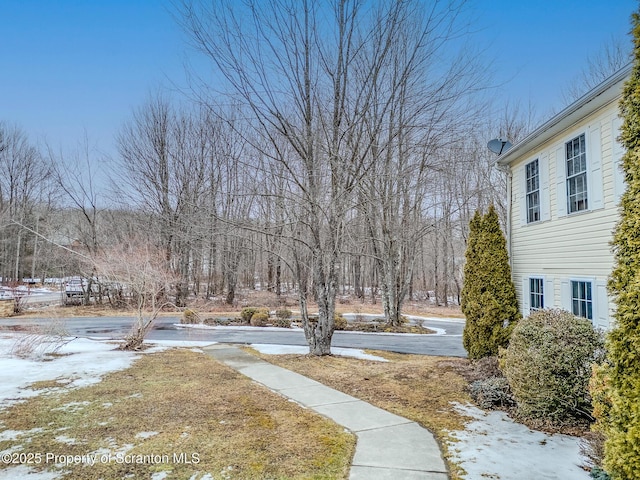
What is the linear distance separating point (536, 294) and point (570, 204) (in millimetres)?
2196

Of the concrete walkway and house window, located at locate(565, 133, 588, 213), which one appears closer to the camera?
the concrete walkway

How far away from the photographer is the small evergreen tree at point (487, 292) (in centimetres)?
796

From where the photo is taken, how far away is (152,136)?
71.5 ft

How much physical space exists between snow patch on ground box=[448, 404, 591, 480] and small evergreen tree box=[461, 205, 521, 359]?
11.7ft

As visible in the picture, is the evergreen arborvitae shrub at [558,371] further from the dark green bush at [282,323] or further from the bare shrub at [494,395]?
the dark green bush at [282,323]

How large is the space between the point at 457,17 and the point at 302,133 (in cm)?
398

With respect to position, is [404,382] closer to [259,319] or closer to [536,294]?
[536,294]

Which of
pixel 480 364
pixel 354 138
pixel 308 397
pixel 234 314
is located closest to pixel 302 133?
pixel 354 138

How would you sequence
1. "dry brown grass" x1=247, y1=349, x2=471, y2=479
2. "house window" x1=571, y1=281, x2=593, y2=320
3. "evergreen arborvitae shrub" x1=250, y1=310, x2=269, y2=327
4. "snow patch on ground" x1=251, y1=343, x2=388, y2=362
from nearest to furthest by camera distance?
"dry brown grass" x1=247, y1=349, x2=471, y2=479, "house window" x1=571, y1=281, x2=593, y2=320, "snow patch on ground" x1=251, y1=343, x2=388, y2=362, "evergreen arborvitae shrub" x1=250, y1=310, x2=269, y2=327

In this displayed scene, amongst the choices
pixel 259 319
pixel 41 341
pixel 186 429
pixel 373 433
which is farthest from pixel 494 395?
pixel 259 319

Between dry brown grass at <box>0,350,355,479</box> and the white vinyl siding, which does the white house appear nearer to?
the white vinyl siding

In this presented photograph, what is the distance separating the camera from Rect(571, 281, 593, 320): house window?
20.3 ft

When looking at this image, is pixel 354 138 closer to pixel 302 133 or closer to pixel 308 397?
pixel 302 133

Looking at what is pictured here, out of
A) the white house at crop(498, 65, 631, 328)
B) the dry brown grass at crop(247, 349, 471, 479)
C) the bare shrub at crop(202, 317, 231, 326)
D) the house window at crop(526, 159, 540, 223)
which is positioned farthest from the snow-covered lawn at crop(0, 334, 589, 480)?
the bare shrub at crop(202, 317, 231, 326)
